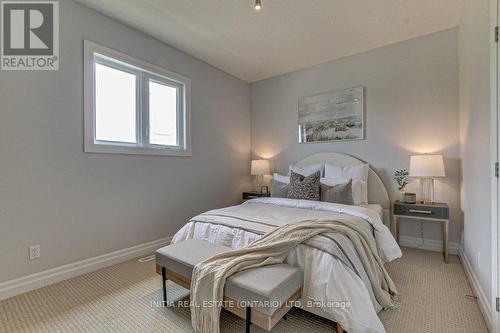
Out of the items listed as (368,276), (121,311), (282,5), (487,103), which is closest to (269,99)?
(282,5)

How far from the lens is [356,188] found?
3.02 meters

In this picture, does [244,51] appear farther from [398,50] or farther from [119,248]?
[119,248]

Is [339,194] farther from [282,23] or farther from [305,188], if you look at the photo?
[282,23]

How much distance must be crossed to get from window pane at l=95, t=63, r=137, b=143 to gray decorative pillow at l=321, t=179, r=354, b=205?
2.46 meters

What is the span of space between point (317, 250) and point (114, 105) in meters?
2.69

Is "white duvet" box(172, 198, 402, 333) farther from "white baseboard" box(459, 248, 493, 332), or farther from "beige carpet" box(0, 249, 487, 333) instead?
"white baseboard" box(459, 248, 493, 332)

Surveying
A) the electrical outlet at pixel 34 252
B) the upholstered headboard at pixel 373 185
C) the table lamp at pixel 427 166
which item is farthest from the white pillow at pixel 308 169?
the electrical outlet at pixel 34 252

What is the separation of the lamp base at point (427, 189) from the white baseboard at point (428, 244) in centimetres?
53

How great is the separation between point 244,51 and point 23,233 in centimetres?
327

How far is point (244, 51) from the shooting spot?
11.5ft

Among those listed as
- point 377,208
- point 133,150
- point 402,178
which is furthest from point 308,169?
point 133,150

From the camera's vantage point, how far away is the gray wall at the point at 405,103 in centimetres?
297

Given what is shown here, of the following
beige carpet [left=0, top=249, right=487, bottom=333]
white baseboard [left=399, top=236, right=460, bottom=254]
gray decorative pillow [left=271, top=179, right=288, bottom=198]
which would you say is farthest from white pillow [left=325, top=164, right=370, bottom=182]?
beige carpet [left=0, top=249, right=487, bottom=333]

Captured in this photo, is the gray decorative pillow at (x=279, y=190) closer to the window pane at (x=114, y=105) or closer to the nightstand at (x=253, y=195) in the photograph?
the nightstand at (x=253, y=195)
